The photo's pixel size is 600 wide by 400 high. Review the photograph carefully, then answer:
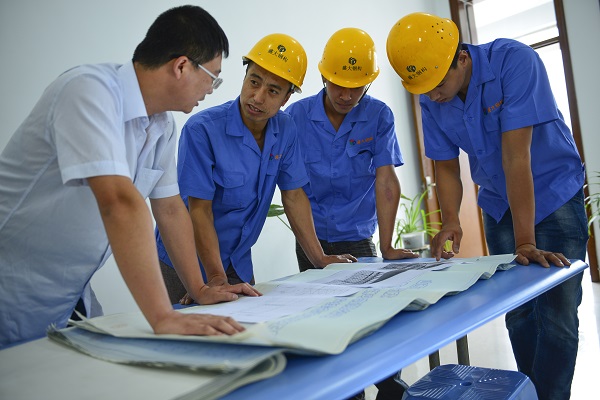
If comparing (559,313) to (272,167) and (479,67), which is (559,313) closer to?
(479,67)

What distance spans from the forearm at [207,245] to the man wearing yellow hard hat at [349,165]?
68cm

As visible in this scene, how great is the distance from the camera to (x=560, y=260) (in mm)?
1293

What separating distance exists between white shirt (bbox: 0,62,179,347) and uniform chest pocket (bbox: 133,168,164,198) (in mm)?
31

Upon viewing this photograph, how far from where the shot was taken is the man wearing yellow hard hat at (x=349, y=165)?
217cm

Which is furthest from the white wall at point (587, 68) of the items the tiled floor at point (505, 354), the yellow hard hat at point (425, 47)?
the yellow hard hat at point (425, 47)

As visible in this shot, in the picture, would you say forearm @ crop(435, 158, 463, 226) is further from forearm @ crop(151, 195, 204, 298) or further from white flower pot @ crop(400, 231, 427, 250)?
white flower pot @ crop(400, 231, 427, 250)

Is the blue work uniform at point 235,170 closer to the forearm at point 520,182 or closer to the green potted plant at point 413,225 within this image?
the forearm at point 520,182

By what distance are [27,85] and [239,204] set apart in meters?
1.56

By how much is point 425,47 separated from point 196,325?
1.18 m

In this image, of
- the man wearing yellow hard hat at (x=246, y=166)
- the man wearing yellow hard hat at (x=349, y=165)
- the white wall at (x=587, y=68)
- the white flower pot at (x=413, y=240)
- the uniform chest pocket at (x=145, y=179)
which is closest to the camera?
the uniform chest pocket at (x=145, y=179)

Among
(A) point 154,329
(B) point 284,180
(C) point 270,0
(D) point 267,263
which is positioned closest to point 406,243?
(D) point 267,263

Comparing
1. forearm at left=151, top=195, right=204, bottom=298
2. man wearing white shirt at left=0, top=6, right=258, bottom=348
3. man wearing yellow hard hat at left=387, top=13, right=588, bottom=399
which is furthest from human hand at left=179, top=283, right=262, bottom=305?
man wearing yellow hard hat at left=387, top=13, right=588, bottom=399

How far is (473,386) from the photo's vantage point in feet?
4.60

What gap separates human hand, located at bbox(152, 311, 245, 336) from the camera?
804 millimetres
